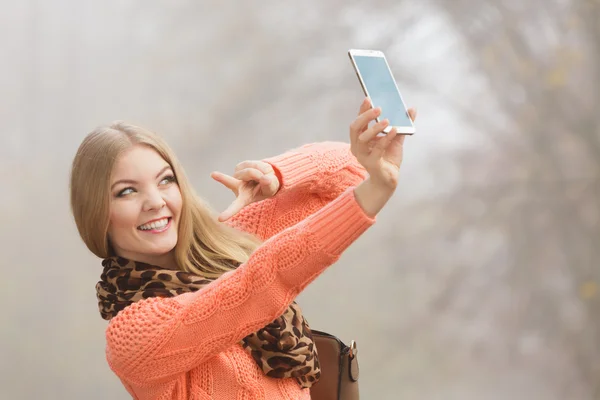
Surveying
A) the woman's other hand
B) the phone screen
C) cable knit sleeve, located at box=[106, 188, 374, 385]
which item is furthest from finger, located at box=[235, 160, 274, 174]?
the phone screen

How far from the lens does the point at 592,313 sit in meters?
3.26

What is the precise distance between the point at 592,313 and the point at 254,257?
2279 mm

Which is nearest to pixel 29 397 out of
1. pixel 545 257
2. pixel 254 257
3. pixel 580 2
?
pixel 254 257

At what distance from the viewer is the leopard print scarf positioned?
1563mm

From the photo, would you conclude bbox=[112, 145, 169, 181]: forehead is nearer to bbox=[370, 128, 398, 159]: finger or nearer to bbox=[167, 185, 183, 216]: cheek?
bbox=[167, 185, 183, 216]: cheek

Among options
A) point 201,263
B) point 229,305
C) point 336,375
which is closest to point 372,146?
point 229,305

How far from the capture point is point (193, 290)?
1.57 meters

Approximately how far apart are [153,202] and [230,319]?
1.00ft

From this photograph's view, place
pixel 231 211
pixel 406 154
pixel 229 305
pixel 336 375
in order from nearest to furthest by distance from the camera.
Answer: pixel 229 305, pixel 231 211, pixel 336 375, pixel 406 154

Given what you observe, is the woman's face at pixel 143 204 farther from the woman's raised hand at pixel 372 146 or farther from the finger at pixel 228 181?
the woman's raised hand at pixel 372 146

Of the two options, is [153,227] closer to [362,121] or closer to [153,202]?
[153,202]

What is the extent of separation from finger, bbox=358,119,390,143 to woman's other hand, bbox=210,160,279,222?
452mm

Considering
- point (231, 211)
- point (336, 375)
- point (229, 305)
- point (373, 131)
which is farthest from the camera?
point (336, 375)

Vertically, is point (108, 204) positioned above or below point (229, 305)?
above
